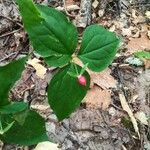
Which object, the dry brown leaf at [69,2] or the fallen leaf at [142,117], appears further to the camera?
the dry brown leaf at [69,2]

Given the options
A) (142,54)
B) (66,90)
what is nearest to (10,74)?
(66,90)

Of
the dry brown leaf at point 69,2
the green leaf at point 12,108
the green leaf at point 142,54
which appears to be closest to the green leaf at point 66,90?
the green leaf at point 12,108

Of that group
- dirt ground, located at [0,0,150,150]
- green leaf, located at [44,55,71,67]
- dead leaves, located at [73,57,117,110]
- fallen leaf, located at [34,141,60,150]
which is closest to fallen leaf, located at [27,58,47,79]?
dirt ground, located at [0,0,150,150]

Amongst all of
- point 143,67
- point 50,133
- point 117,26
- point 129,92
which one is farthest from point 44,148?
point 117,26

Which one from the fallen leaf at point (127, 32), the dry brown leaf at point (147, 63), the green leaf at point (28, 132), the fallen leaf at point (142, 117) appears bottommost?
the fallen leaf at point (142, 117)

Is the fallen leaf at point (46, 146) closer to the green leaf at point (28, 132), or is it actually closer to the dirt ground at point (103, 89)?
the dirt ground at point (103, 89)

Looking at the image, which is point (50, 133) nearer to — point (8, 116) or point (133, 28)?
point (8, 116)

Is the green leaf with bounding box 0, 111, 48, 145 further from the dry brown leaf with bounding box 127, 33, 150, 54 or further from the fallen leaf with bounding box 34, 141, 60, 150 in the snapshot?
the dry brown leaf with bounding box 127, 33, 150, 54
